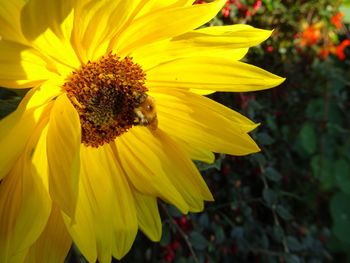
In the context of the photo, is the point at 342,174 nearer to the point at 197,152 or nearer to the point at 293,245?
the point at 293,245

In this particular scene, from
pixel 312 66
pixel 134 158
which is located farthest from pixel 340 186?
pixel 134 158

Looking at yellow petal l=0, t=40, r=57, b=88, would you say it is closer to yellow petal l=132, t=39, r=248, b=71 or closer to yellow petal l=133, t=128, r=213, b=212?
yellow petal l=132, t=39, r=248, b=71

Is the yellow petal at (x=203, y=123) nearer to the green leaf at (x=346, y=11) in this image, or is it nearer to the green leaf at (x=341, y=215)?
the green leaf at (x=341, y=215)

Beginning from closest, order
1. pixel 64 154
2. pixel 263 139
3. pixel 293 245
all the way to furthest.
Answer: pixel 64 154 < pixel 263 139 < pixel 293 245

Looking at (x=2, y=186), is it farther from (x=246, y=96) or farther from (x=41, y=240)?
(x=246, y=96)

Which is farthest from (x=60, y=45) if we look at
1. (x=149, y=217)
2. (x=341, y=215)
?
(x=341, y=215)

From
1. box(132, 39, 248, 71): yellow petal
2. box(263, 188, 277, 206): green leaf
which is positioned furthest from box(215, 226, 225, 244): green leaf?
box(132, 39, 248, 71): yellow petal
